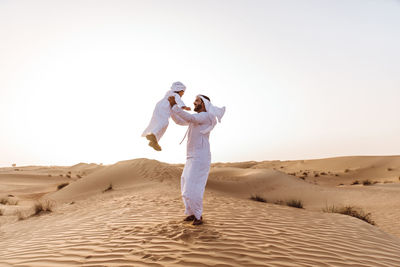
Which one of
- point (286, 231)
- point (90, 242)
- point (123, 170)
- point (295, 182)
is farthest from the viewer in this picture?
point (295, 182)

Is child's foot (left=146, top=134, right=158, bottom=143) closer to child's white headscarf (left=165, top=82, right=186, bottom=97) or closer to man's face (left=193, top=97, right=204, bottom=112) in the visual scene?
child's white headscarf (left=165, top=82, right=186, bottom=97)

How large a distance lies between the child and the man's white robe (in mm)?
126

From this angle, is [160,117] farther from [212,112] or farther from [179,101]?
[212,112]

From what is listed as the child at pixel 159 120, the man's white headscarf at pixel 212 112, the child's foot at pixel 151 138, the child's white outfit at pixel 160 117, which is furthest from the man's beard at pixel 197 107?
the child's foot at pixel 151 138

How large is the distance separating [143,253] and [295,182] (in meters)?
17.8

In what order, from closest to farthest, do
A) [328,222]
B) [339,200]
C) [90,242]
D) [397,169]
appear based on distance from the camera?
[90,242] → [328,222] → [339,200] → [397,169]

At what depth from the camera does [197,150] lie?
522cm

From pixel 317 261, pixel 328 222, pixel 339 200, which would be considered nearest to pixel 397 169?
pixel 339 200

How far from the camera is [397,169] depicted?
110 feet

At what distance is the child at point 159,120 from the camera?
4.67 metres

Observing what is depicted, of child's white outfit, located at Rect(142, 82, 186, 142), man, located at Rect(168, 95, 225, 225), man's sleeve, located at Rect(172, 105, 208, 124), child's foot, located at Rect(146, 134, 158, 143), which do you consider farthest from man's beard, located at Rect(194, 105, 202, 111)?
child's foot, located at Rect(146, 134, 158, 143)

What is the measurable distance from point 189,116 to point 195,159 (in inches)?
30.9

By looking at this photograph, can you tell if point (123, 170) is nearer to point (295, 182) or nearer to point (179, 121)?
point (295, 182)

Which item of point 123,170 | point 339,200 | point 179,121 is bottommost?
point 339,200
